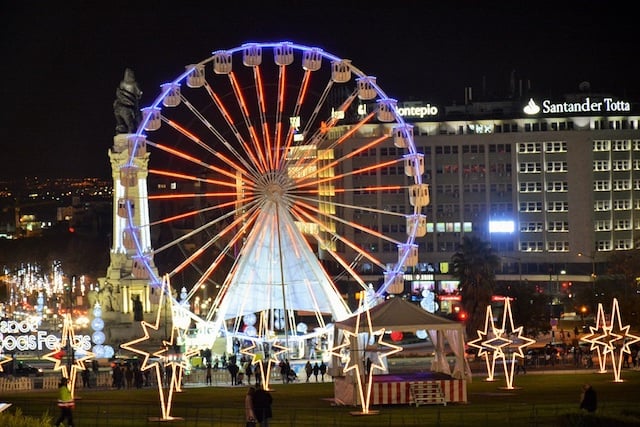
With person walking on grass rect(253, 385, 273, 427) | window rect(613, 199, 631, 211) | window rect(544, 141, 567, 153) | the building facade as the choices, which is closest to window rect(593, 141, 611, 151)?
the building facade

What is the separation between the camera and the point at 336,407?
55812 millimetres

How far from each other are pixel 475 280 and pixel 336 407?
66.1 meters

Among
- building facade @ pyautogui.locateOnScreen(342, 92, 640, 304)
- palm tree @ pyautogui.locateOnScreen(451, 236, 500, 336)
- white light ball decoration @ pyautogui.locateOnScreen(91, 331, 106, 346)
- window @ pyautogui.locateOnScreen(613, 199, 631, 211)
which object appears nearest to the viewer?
white light ball decoration @ pyautogui.locateOnScreen(91, 331, 106, 346)

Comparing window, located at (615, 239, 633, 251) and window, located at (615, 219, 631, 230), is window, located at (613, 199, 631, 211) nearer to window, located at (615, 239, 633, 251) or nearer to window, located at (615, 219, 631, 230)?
window, located at (615, 219, 631, 230)

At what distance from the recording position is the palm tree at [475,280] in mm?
117812

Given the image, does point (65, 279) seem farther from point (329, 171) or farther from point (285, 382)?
point (285, 382)

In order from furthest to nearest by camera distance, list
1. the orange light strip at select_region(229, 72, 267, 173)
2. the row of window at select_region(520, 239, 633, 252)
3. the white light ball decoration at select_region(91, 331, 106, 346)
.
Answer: the row of window at select_region(520, 239, 633, 252), the white light ball decoration at select_region(91, 331, 106, 346), the orange light strip at select_region(229, 72, 267, 173)

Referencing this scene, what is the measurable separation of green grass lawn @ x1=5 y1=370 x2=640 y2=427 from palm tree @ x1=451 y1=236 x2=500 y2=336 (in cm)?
4402

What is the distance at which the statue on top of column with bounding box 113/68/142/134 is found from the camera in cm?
11956

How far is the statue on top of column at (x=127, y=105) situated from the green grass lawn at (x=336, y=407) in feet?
168

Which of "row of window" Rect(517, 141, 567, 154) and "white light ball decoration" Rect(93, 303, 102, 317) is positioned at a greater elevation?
→ "row of window" Rect(517, 141, 567, 154)

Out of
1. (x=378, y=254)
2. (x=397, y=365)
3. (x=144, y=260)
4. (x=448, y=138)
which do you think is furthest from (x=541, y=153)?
(x=144, y=260)

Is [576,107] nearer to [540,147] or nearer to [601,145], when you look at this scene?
[601,145]

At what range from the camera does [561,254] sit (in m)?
186
